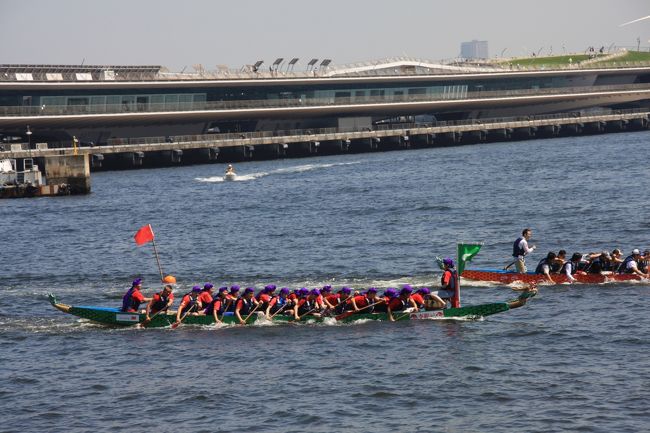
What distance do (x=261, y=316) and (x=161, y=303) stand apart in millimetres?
3533

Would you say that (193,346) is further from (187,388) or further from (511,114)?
(511,114)

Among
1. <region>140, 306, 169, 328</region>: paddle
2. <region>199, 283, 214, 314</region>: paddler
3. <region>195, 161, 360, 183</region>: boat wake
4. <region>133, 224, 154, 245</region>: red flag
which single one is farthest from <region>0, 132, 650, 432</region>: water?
<region>195, 161, 360, 183</region>: boat wake

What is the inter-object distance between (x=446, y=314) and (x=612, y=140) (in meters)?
102

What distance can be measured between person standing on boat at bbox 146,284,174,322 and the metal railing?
275 ft

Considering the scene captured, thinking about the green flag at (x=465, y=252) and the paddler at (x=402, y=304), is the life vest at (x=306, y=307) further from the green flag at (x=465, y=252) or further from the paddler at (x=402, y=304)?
the green flag at (x=465, y=252)

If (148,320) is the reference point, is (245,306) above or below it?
above

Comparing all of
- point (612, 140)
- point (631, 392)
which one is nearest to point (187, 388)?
point (631, 392)

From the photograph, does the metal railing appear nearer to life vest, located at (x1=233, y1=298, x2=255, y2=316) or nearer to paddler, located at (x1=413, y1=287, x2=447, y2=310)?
life vest, located at (x1=233, y1=298, x2=255, y2=316)

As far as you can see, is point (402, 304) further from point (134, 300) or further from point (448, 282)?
point (134, 300)

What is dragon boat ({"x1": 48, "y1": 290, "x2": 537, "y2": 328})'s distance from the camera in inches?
1375

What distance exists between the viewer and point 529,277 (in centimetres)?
4116

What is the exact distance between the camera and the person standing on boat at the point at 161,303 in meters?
36.3

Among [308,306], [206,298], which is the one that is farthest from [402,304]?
[206,298]

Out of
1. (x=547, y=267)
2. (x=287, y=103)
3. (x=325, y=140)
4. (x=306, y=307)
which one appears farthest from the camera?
(x=287, y=103)
